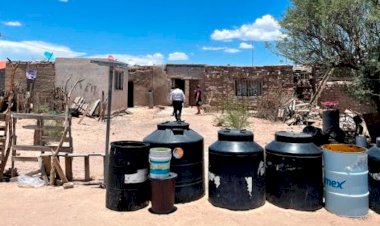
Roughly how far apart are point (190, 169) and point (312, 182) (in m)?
1.58

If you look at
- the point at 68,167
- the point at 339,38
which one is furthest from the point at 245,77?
the point at 68,167

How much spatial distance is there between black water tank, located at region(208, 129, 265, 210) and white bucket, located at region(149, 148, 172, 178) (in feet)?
2.10

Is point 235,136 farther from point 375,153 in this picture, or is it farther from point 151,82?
point 151,82

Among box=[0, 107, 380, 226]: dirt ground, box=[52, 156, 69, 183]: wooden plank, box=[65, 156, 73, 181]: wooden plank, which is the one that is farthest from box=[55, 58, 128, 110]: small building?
box=[0, 107, 380, 226]: dirt ground

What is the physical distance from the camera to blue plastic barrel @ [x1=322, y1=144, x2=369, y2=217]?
4457 mm

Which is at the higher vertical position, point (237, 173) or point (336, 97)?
point (336, 97)

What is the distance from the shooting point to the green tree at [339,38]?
8070mm

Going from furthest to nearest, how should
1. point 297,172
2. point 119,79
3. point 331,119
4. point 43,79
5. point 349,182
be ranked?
point 43,79 → point 119,79 → point 331,119 → point 297,172 → point 349,182

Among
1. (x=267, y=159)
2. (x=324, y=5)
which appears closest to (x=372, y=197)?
(x=267, y=159)

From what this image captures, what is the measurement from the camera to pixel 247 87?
21375mm

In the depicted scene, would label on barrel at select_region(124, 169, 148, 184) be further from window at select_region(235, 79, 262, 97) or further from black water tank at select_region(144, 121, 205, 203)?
window at select_region(235, 79, 262, 97)

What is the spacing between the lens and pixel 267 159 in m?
4.86

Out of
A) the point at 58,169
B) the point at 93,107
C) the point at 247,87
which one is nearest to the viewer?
the point at 58,169

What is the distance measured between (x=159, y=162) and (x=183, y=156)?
45cm
